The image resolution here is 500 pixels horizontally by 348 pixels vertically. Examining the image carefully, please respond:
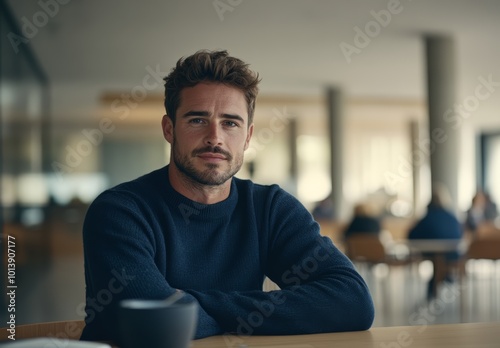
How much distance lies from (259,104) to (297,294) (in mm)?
11988

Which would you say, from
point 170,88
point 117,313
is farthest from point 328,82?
point 117,313

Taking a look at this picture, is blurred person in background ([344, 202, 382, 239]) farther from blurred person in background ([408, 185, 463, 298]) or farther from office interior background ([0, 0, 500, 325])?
office interior background ([0, 0, 500, 325])

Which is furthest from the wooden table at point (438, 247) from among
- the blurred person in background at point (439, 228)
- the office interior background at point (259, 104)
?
the office interior background at point (259, 104)

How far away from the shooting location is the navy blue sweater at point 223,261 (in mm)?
1261

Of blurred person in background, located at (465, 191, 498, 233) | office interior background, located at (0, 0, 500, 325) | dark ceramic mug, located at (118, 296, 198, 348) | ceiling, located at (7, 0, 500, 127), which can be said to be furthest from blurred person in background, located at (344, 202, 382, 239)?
dark ceramic mug, located at (118, 296, 198, 348)

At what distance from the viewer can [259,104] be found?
1321 centimetres

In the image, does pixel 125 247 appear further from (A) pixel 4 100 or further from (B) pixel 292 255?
(A) pixel 4 100

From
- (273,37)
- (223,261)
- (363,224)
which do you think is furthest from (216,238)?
(273,37)

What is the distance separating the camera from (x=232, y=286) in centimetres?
148

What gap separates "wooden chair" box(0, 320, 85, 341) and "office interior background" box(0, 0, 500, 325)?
3.79 meters

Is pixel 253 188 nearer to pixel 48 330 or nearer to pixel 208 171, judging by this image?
pixel 208 171

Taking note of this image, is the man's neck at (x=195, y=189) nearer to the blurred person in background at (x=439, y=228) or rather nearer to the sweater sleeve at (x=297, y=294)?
the sweater sleeve at (x=297, y=294)

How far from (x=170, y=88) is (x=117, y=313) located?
854 mm

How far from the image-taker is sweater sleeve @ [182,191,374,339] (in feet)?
4.11
